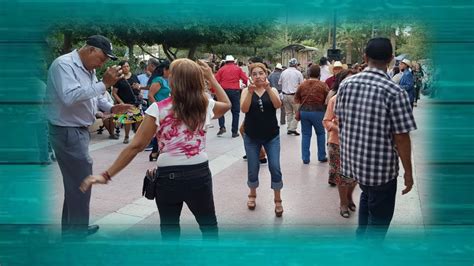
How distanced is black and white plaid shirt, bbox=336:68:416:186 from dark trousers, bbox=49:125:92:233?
149 centimetres

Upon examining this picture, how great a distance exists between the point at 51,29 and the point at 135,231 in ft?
2.97

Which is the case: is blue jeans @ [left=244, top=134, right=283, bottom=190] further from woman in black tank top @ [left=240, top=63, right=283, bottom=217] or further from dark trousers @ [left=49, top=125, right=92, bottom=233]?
dark trousers @ [left=49, top=125, right=92, bottom=233]

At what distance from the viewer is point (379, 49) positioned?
2.17m

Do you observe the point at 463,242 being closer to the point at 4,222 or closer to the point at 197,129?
the point at 197,129

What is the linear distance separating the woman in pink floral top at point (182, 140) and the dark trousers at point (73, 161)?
1.42 feet

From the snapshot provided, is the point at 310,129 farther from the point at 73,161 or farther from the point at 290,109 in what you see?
the point at 73,161

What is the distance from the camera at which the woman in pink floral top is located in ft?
8.38

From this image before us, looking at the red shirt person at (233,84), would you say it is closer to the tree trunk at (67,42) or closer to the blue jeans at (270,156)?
the blue jeans at (270,156)

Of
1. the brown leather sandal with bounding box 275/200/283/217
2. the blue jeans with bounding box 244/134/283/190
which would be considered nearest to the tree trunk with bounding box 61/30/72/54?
the brown leather sandal with bounding box 275/200/283/217

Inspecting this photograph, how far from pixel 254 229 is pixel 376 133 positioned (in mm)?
915

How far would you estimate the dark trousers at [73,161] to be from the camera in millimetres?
2609

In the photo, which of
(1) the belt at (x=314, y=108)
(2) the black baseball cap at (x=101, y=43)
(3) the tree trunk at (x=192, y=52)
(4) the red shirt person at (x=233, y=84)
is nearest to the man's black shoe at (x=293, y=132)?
(4) the red shirt person at (x=233, y=84)

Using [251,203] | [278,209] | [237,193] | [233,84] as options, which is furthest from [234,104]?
[278,209]

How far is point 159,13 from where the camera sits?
1.84 metres
